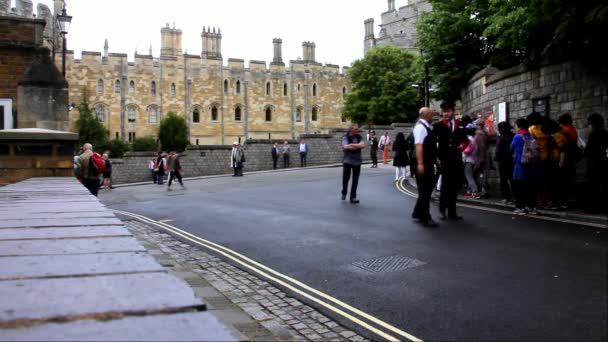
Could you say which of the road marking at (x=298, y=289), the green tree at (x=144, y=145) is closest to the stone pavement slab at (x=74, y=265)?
the road marking at (x=298, y=289)

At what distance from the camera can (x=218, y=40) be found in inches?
2835

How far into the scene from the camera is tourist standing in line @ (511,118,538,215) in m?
10.1

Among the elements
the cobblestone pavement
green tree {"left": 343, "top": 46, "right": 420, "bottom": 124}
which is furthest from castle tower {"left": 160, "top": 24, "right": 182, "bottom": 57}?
the cobblestone pavement

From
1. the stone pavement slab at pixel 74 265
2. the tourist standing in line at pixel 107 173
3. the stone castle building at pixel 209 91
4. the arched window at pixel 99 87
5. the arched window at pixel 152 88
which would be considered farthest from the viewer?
the arched window at pixel 152 88

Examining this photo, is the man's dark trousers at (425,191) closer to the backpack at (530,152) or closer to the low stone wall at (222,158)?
the backpack at (530,152)

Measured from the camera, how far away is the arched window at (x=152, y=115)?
66.1 metres

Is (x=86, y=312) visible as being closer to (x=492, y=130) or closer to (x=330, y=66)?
(x=492, y=130)

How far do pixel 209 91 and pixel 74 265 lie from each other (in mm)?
68926

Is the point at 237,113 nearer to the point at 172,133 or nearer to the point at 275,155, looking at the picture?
the point at 172,133

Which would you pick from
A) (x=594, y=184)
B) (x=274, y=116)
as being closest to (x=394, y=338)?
(x=594, y=184)

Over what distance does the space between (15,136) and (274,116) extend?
66331mm

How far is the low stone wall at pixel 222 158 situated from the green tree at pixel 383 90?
68.5 ft

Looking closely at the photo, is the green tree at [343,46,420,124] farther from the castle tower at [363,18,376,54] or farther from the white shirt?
the white shirt

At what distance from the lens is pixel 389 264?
645 centimetres
